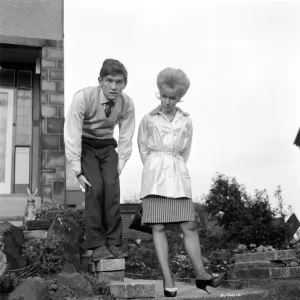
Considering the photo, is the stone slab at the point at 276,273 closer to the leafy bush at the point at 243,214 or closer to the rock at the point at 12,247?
the rock at the point at 12,247

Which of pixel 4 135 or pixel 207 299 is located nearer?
pixel 207 299

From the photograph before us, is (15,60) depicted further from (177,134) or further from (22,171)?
(177,134)

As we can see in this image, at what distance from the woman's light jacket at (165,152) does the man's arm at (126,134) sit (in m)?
0.19

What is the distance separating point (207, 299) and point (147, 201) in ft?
3.07

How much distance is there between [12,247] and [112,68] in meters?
1.90

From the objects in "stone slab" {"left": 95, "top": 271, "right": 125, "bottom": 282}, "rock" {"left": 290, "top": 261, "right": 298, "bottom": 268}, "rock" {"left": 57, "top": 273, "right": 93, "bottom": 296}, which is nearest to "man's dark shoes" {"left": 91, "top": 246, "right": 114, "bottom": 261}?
"stone slab" {"left": 95, "top": 271, "right": 125, "bottom": 282}

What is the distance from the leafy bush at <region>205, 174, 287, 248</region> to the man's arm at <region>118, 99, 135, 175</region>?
588 cm

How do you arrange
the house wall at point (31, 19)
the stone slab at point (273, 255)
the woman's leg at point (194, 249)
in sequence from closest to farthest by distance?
the woman's leg at point (194, 249) < the stone slab at point (273, 255) < the house wall at point (31, 19)

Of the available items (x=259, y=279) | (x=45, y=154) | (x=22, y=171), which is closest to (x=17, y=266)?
(x=259, y=279)

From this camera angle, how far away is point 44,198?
755 cm

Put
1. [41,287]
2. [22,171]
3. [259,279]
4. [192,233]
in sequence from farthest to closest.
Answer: [22,171]
[259,279]
[192,233]
[41,287]

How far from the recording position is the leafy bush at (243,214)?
9617 millimetres

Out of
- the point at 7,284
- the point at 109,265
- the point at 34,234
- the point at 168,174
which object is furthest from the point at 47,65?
the point at 7,284

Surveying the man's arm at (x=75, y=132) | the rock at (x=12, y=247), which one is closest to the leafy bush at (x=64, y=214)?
the rock at (x=12, y=247)
